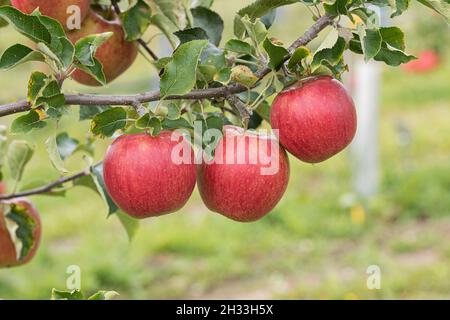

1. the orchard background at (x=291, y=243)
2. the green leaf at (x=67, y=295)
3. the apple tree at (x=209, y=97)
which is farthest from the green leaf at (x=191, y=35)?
the orchard background at (x=291, y=243)

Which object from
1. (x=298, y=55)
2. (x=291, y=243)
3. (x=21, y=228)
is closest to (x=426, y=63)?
(x=291, y=243)

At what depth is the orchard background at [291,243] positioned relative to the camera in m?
3.02

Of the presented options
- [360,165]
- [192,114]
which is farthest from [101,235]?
[192,114]

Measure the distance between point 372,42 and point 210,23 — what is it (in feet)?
1.01

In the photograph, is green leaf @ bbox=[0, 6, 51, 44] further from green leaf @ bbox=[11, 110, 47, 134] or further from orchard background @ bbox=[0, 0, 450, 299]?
orchard background @ bbox=[0, 0, 450, 299]

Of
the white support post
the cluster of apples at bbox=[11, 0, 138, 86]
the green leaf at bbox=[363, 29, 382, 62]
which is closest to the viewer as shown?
the green leaf at bbox=[363, 29, 382, 62]

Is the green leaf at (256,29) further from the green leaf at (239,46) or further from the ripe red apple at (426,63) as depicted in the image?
the ripe red apple at (426,63)

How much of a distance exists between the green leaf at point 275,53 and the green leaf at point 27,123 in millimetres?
279

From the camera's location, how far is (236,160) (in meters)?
0.98

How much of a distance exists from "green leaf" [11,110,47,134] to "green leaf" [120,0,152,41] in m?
0.23

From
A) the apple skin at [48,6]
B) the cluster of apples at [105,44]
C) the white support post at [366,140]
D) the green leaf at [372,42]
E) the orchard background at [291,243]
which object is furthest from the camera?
the white support post at [366,140]

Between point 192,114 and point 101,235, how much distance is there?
2.69 metres

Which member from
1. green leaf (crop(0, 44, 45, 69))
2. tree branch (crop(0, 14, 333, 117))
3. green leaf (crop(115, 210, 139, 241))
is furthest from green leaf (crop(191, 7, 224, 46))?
green leaf (crop(115, 210, 139, 241))

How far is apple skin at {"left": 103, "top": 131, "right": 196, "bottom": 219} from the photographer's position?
0.95 metres
